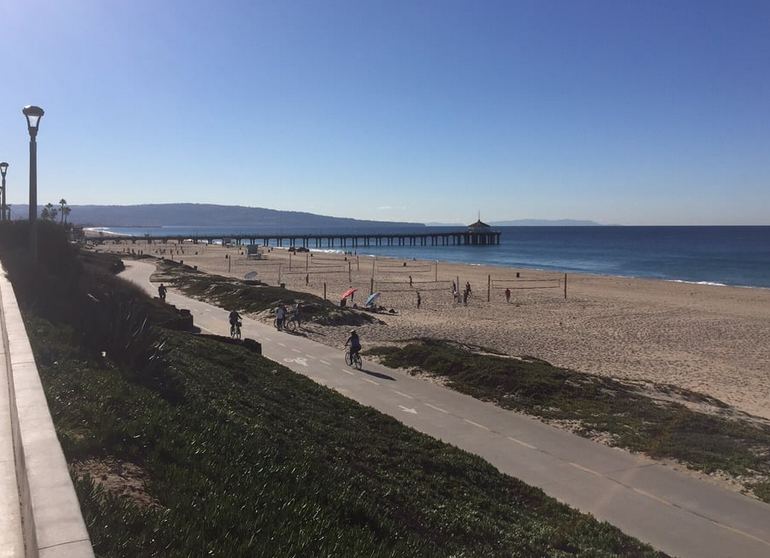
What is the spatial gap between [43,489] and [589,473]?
816 cm

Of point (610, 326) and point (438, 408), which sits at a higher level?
point (438, 408)

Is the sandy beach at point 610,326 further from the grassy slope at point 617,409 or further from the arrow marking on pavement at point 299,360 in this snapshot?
the arrow marking on pavement at point 299,360

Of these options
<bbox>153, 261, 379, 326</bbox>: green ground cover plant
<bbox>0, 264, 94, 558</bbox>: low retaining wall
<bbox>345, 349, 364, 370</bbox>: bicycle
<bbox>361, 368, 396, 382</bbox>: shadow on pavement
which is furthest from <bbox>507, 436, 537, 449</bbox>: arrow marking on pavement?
<bbox>153, 261, 379, 326</bbox>: green ground cover plant

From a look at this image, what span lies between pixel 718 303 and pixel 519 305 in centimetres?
1278

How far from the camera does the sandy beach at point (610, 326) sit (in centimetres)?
1891

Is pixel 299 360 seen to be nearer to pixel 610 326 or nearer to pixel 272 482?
pixel 272 482

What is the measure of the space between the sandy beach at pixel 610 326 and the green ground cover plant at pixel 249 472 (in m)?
9.75

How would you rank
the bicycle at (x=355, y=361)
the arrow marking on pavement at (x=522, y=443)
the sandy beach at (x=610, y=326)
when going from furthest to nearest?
1. the sandy beach at (x=610, y=326)
2. the bicycle at (x=355, y=361)
3. the arrow marking on pavement at (x=522, y=443)

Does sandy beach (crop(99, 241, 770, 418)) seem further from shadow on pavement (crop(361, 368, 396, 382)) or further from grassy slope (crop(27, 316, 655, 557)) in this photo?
grassy slope (crop(27, 316, 655, 557))

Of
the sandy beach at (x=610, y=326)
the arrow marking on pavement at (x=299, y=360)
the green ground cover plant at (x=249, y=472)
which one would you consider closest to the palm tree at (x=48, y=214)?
the sandy beach at (x=610, y=326)

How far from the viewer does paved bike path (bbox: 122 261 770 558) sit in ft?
23.9

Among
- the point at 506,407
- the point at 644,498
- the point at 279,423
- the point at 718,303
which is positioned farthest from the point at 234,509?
the point at 718,303

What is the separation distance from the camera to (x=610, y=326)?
92.3 ft

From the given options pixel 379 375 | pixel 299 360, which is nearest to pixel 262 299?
pixel 299 360
